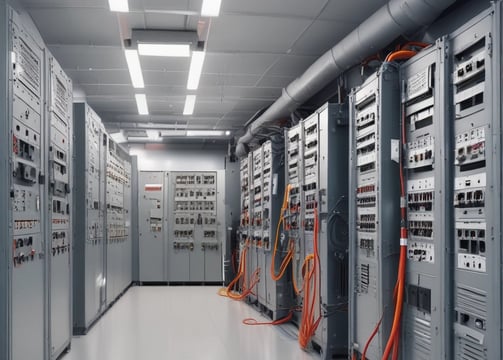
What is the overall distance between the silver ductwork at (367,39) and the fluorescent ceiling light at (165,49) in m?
1.49

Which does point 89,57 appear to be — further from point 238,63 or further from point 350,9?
point 350,9

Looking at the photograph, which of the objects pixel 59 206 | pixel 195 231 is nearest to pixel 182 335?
pixel 59 206

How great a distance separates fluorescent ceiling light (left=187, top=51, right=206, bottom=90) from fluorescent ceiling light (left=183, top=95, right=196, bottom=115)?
37.8 inches

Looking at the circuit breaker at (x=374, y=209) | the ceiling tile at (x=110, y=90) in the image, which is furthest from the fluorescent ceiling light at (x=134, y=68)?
the circuit breaker at (x=374, y=209)

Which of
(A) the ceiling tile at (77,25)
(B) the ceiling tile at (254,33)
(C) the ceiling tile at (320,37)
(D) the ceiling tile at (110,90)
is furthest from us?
(D) the ceiling tile at (110,90)

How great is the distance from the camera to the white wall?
13.7 m

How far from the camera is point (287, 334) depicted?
7105 mm

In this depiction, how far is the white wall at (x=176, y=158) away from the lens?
1367cm

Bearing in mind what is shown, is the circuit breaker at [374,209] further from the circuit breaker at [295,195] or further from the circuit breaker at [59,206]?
the circuit breaker at [59,206]

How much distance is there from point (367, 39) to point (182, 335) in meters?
4.19

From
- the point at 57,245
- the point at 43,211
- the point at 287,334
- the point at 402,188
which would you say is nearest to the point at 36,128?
the point at 43,211

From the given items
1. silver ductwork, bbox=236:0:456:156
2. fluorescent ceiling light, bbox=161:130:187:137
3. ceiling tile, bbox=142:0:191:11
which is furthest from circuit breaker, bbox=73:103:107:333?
fluorescent ceiling light, bbox=161:130:187:137

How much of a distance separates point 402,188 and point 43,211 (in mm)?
2972

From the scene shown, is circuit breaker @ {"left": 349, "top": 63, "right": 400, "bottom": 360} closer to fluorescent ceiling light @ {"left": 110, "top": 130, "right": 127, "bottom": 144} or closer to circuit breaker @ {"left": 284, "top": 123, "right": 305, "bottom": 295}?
circuit breaker @ {"left": 284, "top": 123, "right": 305, "bottom": 295}
